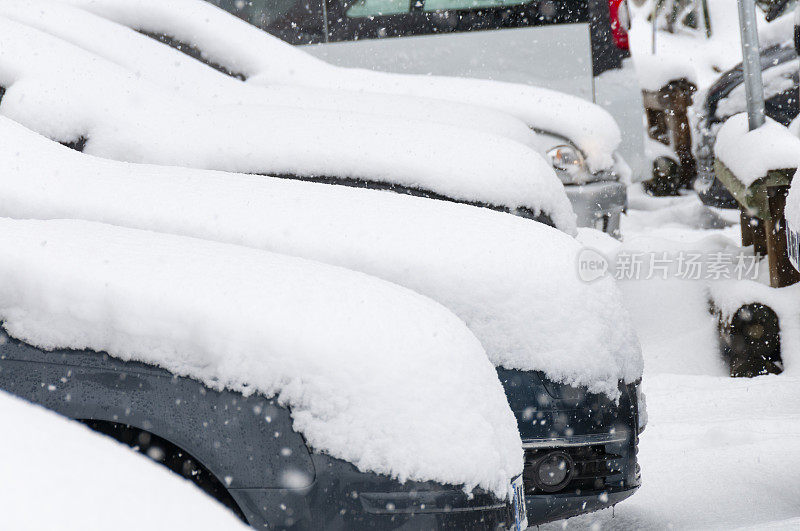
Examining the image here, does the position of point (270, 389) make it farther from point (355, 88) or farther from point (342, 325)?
point (355, 88)

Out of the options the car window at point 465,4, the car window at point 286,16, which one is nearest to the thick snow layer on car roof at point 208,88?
the car window at point 465,4

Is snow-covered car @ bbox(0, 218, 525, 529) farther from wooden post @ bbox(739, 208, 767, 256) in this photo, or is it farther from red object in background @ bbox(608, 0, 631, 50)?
red object in background @ bbox(608, 0, 631, 50)

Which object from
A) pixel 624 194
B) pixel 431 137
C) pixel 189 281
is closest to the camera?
pixel 189 281

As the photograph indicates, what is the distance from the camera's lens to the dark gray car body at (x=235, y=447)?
157 cm

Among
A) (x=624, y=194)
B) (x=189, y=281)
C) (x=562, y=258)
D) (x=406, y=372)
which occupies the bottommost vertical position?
(x=406, y=372)

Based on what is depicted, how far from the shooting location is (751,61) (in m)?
4.27

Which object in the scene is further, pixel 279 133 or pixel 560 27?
pixel 560 27

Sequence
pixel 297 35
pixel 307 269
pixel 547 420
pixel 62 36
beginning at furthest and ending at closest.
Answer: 1. pixel 297 35
2. pixel 62 36
3. pixel 547 420
4. pixel 307 269

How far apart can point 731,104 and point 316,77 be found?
133 inches

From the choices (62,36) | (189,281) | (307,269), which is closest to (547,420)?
(307,269)

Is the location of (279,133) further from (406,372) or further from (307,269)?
(406,372)

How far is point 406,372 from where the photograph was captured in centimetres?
154

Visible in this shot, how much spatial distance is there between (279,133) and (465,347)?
1.91 metres

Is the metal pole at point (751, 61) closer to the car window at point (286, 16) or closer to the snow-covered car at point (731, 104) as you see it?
the snow-covered car at point (731, 104)
